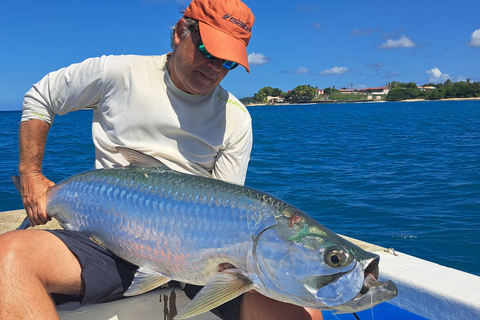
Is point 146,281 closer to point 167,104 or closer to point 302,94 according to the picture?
point 167,104

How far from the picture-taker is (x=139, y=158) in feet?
7.69

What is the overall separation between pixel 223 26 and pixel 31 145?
1.28 metres

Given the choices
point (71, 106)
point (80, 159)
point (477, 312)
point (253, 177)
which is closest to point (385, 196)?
point (253, 177)

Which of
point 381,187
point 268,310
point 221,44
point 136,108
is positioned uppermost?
point 221,44

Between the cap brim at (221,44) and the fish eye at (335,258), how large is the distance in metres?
1.21

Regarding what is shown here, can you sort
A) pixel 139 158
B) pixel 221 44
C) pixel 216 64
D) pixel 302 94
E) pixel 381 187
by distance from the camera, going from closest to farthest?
pixel 139 158 → pixel 221 44 → pixel 216 64 → pixel 381 187 → pixel 302 94

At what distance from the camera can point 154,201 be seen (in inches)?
83.2

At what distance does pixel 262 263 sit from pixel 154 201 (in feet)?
1.92

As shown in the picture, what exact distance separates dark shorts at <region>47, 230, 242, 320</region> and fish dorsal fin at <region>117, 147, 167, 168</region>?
1.43ft

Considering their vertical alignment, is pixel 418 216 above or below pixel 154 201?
below

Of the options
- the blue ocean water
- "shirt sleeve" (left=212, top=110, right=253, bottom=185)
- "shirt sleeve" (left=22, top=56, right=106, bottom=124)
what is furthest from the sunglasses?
the blue ocean water

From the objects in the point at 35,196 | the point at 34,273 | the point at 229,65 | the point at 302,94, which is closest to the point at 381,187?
the point at 229,65

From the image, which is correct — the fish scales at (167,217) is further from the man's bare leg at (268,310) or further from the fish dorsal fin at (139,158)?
the man's bare leg at (268,310)

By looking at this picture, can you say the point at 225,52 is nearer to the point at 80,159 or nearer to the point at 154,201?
the point at 154,201
